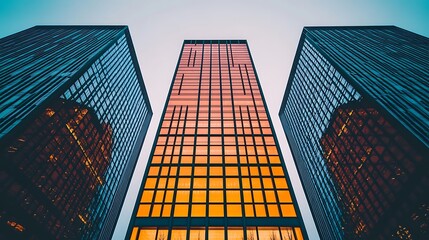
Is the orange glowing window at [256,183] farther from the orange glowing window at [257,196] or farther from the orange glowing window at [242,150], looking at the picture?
the orange glowing window at [242,150]

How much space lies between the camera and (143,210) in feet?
101

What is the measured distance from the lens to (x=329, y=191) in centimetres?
5294

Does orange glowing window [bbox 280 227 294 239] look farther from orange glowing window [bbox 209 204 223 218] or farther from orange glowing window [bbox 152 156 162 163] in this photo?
orange glowing window [bbox 152 156 162 163]

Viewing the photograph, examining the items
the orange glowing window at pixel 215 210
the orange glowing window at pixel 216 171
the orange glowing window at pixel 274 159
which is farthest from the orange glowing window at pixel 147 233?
the orange glowing window at pixel 274 159

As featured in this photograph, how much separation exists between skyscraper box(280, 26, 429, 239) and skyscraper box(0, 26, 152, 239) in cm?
4452

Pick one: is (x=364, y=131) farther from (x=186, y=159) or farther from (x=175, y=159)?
(x=175, y=159)

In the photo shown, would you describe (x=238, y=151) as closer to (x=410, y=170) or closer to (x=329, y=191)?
(x=410, y=170)

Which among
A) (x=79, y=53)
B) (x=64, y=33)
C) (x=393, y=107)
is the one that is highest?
(x=64, y=33)

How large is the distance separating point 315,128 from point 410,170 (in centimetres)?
2926

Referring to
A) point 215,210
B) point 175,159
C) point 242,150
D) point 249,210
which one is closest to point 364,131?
point 242,150

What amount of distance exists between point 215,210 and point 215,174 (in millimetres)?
6355

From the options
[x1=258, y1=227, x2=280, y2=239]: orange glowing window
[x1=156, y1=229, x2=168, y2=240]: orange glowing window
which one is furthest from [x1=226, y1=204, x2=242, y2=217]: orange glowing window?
[x1=156, y1=229, x2=168, y2=240]: orange glowing window

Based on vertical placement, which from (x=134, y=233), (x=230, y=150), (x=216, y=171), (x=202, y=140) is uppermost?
(x=202, y=140)

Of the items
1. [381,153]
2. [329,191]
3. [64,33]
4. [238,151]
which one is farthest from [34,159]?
[64,33]
